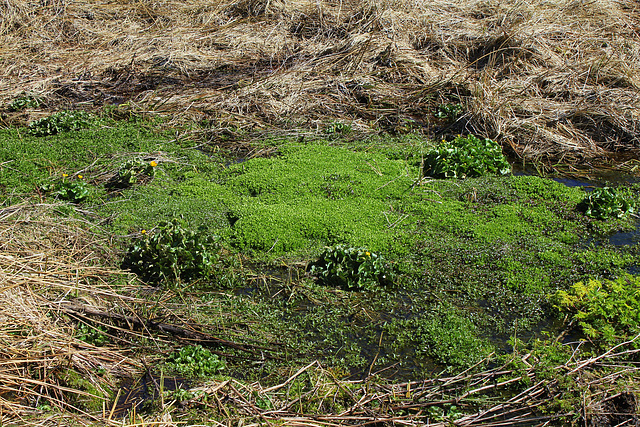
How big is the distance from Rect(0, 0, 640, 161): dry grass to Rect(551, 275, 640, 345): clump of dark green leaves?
3.39 m

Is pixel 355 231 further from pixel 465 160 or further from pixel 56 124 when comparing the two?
pixel 56 124

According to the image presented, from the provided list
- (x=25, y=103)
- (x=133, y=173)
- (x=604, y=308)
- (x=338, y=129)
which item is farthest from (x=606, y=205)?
(x=25, y=103)

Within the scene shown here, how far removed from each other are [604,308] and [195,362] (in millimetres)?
3581

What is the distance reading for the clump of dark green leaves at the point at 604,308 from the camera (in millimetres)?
4539

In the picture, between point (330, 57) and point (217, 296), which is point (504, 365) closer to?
point (217, 296)

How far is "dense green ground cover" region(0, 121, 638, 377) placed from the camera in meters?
4.79

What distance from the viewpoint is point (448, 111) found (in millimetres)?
8922

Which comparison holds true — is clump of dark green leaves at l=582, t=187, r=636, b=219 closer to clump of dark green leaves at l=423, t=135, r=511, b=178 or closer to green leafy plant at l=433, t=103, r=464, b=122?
clump of dark green leaves at l=423, t=135, r=511, b=178

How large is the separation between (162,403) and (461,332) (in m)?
2.58

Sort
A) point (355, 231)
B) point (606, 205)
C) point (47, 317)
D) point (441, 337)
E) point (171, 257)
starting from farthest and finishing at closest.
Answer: point (606, 205) < point (355, 231) < point (171, 257) < point (441, 337) < point (47, 317)

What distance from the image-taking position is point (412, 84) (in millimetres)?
9719

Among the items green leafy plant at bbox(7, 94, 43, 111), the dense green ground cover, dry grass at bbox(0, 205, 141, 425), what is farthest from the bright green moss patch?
dry grass at bbox(0, 205, 141, 425)

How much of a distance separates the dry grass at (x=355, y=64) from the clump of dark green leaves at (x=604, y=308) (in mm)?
3389

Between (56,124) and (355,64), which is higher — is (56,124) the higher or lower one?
the lower one
